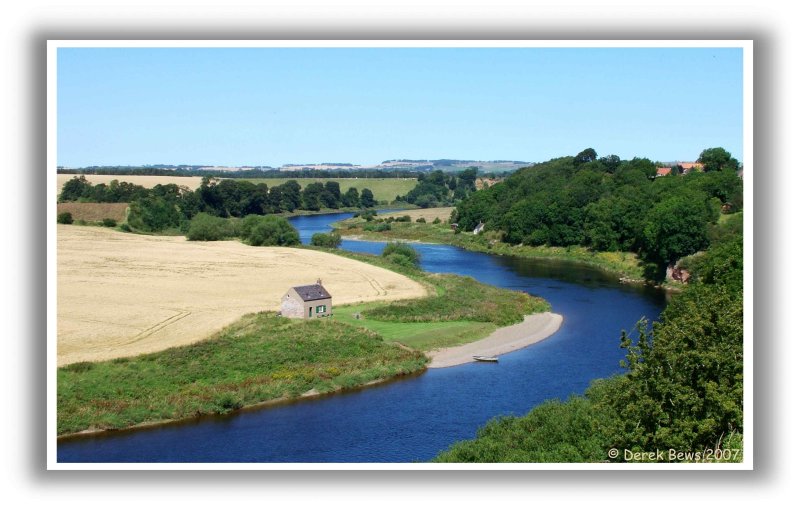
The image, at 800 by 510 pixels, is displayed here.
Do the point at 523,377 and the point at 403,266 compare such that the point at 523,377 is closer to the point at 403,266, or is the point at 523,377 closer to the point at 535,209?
the point at 403,266

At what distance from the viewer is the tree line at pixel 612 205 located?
4844cm

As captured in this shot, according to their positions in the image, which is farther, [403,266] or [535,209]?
[535,209]

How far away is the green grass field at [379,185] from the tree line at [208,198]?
431cm

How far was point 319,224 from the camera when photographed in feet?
283

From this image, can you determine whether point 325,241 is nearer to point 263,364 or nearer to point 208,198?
point 208,198

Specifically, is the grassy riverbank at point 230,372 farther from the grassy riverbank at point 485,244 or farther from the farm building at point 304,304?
the grassy riverbank at point 485,244

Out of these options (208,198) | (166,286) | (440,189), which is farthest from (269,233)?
(440,189)

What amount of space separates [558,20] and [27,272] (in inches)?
383

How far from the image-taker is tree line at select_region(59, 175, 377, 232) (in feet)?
177

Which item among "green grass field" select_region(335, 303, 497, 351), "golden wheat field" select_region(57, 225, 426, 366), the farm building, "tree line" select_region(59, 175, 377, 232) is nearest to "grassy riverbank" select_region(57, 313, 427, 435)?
the farm building

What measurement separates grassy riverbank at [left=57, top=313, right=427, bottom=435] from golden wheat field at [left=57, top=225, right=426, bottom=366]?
95cm

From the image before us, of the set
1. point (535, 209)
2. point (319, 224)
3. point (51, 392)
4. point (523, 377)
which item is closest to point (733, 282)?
point (523, 377)

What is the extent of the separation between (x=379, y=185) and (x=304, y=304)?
92714mm

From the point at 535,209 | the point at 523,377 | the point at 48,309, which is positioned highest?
the point at 535,209
